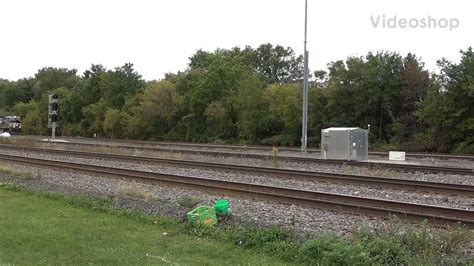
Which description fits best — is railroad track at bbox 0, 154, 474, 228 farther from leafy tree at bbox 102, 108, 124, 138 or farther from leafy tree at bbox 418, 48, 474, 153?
leafy tree at bbox 102, 108, 124, 138

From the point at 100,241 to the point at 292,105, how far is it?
134ft

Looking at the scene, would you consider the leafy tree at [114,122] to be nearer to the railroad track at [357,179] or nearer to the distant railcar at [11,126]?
the distant railcar at [11,126]

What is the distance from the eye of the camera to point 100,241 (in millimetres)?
8477

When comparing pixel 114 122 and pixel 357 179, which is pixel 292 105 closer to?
pixel 357 179

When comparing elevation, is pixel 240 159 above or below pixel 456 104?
below

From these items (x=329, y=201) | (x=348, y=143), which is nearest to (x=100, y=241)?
(x=329, y=201)

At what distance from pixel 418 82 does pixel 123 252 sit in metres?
39.6

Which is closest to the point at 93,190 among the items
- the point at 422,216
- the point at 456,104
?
the point at 422,216

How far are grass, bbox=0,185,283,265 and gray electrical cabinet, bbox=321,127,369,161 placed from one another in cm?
1711

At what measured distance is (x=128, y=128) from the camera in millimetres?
68750

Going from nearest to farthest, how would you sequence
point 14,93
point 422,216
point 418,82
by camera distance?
1. point 422,216
2. point 418,82
3. point 14,93

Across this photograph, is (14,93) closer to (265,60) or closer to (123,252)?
(265,60)

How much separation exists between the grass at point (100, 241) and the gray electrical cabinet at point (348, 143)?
1711 centimetres

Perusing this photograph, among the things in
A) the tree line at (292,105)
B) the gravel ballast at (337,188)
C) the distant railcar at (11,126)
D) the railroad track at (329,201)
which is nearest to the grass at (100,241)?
the railroad track at (329,201)
